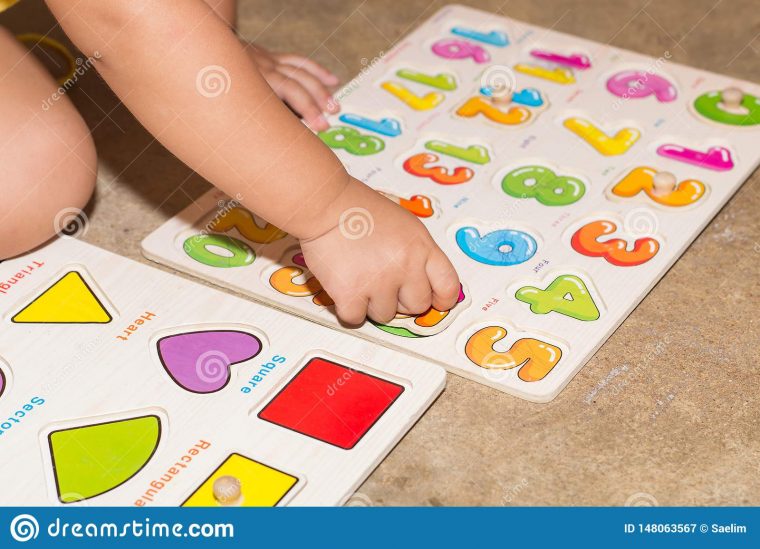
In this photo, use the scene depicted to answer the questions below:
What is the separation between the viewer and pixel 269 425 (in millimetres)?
778

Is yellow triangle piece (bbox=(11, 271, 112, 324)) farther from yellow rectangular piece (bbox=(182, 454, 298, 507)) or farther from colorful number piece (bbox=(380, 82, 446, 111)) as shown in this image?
colorful number piece (bbox=(380, 82, 446, 111))

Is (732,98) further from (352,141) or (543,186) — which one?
(352,141)

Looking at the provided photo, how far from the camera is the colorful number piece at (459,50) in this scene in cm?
119

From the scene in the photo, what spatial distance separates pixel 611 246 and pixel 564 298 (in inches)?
3.2

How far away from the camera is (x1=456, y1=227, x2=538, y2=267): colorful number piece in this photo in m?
0.92

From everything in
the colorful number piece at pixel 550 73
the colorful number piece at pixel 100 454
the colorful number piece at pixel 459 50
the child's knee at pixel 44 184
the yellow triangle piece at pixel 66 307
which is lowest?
the colorful number piece at pixel 550 73

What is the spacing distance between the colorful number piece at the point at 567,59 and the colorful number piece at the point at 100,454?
62 cm

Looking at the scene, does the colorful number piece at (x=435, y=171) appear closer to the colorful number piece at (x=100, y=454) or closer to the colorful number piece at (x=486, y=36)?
the colorful number piece at (x=486, y=36)

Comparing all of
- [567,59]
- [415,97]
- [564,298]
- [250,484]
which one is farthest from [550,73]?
[250,484]

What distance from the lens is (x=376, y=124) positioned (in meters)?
1.10

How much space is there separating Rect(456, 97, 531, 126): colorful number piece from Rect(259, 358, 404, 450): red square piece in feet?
1.24
